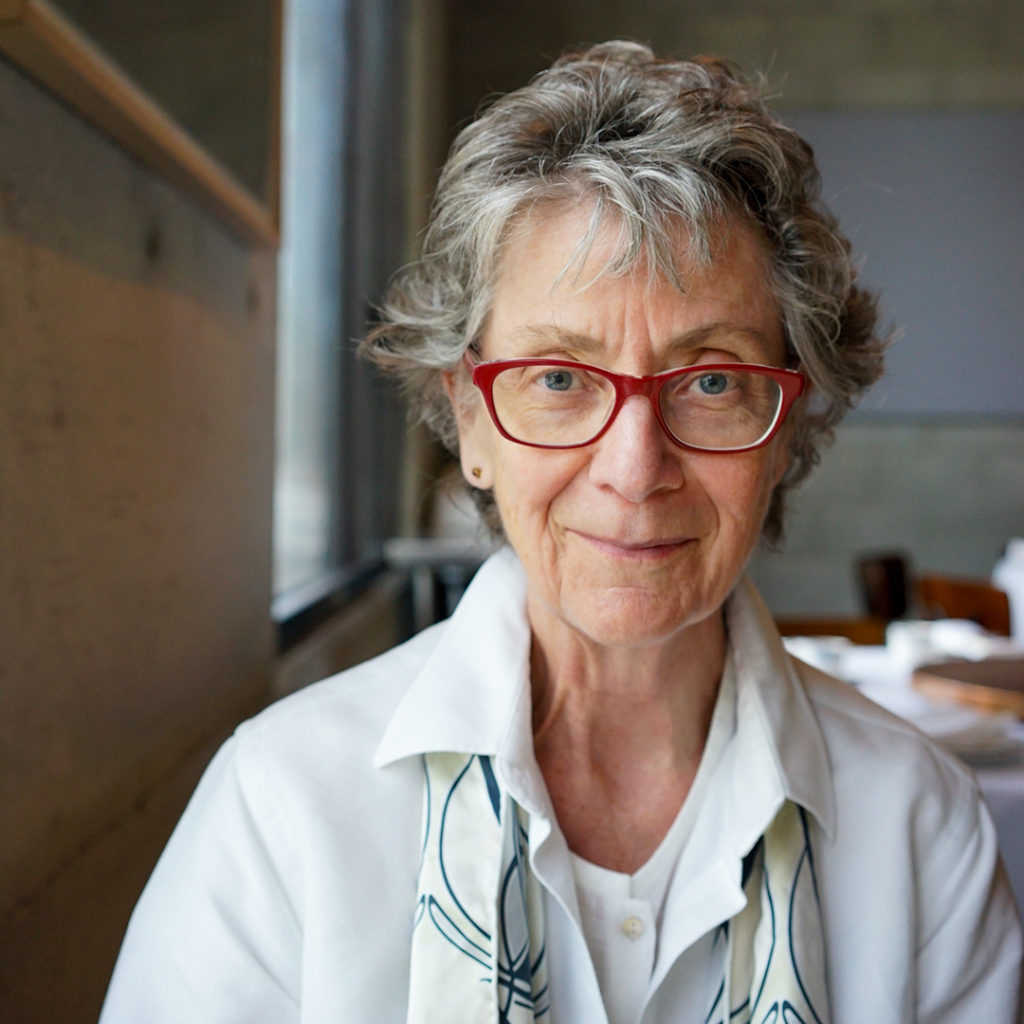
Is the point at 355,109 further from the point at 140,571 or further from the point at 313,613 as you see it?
the point at 140,571

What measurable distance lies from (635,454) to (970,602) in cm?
338

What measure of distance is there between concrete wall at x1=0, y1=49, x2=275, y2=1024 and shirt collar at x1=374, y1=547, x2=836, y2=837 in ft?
1.16

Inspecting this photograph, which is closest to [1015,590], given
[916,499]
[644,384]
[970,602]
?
[970,602]

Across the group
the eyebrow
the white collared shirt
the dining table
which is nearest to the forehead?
the eyebrow

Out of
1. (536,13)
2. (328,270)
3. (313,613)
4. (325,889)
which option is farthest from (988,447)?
(325,889)

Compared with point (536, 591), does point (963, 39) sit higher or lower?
higher

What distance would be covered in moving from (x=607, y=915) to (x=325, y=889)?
29cm

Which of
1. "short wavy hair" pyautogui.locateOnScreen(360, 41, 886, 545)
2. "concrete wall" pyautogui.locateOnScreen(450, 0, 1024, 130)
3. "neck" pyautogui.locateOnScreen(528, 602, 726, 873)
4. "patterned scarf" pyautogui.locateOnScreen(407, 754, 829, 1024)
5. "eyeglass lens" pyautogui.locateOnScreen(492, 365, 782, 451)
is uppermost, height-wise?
"concrete wall" pyautogui.locateOnScreen(450, 0, 1024, 130)

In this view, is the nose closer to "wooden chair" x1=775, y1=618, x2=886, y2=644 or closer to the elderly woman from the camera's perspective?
the elderly woman

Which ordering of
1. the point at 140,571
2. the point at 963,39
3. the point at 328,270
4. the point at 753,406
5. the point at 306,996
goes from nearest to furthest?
the point at 306,996
the point at 753,406
the point at 140,571
the point at 328,270
the point at 963,39

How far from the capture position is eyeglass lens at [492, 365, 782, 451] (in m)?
1.04

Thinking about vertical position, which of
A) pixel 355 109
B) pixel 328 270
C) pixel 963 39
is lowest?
pixel 328 270

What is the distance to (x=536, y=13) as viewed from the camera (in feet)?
20.1

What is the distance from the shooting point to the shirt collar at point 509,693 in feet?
3.45
